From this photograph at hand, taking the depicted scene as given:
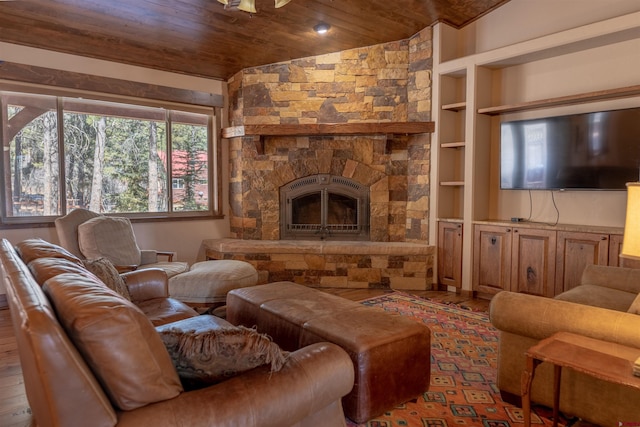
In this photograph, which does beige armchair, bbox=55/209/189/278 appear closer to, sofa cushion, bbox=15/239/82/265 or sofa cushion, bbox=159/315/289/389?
sofa cushion, bbox=15/239/82/265

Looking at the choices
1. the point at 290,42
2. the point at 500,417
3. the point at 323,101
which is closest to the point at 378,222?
the point at 323,101

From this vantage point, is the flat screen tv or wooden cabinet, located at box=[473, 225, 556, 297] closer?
the flat screen tv

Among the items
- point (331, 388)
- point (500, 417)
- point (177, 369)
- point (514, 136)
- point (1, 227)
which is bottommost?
point (500, 417)

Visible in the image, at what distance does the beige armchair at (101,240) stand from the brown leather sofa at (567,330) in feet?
8.46

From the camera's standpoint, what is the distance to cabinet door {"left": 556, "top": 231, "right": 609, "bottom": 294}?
3.43 m

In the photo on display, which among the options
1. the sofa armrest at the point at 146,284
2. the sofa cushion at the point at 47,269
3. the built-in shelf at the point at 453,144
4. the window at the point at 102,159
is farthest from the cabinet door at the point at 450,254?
the sofa cushion at the point at 47,269

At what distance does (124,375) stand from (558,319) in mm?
1793

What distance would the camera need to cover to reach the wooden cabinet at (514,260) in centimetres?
378

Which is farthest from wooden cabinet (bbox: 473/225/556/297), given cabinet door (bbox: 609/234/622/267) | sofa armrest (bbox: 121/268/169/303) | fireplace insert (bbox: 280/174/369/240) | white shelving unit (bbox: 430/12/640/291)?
sofa armrest (bbox: 121/268/169/303)

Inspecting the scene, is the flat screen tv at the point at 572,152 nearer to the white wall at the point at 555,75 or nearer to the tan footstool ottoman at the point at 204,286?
the white wall at the point at 555,75

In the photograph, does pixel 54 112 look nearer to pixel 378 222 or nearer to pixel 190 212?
pixel 190 212

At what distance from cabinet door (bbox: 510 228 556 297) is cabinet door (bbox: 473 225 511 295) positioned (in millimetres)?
74

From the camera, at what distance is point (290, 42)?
455 centimetres

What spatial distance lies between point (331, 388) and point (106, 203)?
3.97 metres
